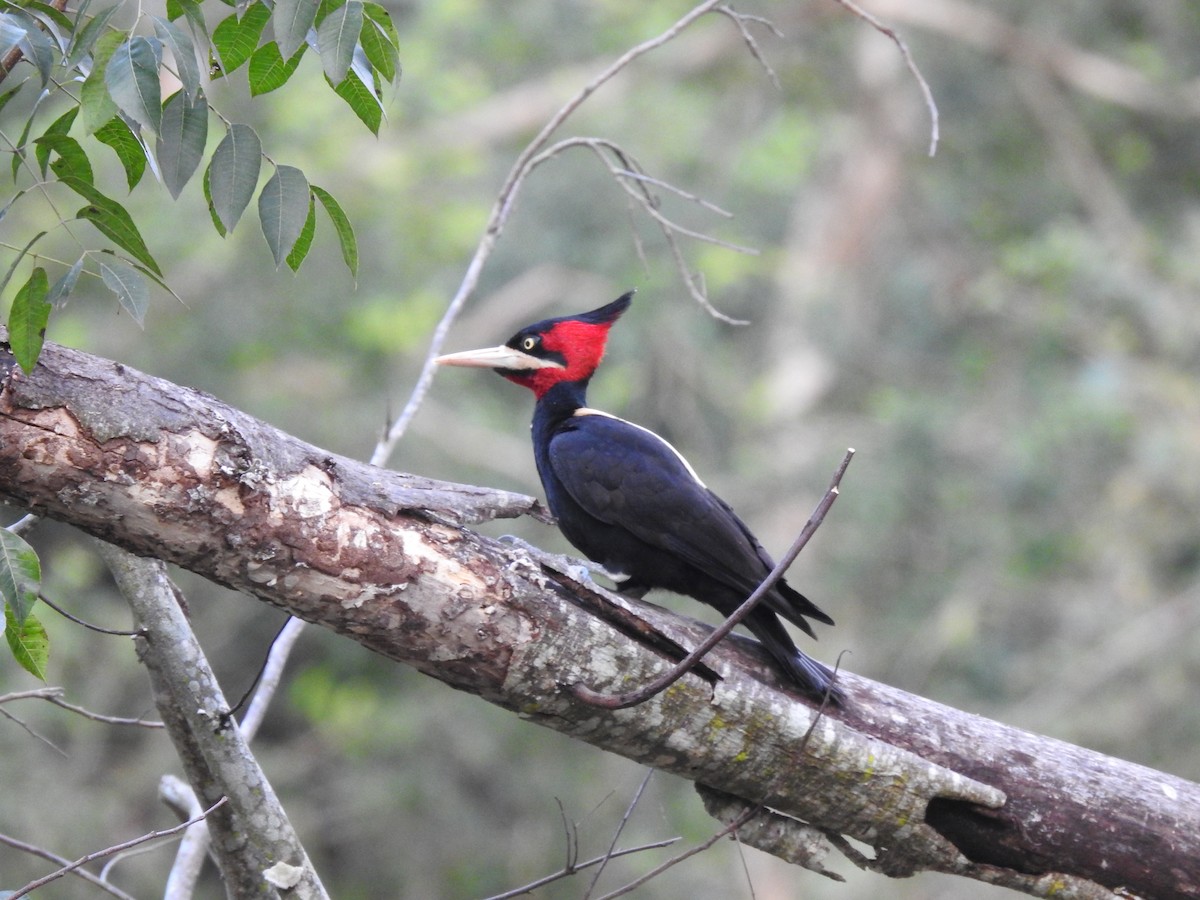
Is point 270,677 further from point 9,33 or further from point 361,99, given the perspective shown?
point 9,33

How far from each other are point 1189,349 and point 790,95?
4.94 metres

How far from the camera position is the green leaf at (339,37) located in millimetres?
1685

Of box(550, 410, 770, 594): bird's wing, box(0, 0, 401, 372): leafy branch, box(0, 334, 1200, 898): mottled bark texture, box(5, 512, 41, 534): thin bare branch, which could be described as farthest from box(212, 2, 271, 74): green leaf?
box(550, 410, 770, 594): bird's wing

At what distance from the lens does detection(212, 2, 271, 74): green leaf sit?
175 cm

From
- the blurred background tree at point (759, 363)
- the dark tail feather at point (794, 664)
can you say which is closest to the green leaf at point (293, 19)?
the dark tail feather at point (794, 664)

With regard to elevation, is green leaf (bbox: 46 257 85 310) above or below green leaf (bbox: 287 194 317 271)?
below

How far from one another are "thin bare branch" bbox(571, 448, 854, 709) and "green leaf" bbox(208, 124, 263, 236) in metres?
0.83

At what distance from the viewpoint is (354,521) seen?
1.97 metres

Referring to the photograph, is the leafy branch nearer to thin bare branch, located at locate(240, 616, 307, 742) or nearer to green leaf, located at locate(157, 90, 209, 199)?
green leaf, located at locate(157, 90, 209, 199)

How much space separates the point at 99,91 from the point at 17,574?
591 millimetres

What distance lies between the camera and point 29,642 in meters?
1.74

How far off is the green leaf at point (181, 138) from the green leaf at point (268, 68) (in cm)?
10

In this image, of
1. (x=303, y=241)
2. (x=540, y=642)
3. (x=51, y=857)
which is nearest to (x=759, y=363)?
(x=540, y=642)

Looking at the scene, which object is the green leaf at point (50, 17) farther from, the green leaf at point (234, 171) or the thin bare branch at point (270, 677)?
the thin bare branch at point (270, 677)
